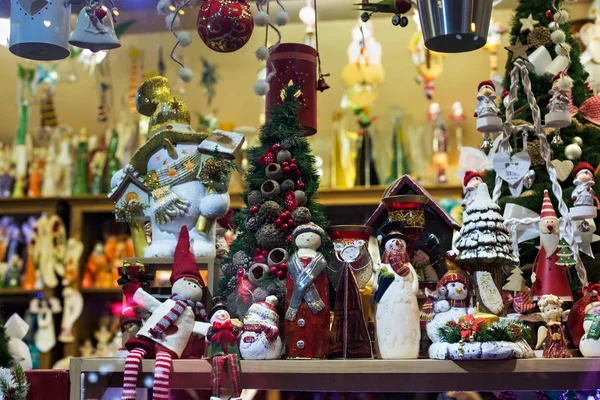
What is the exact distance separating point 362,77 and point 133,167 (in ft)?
6.65

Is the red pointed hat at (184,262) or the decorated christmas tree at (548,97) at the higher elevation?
the decorated christmas tree at (548,97)

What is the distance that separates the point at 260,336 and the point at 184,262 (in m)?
0.23

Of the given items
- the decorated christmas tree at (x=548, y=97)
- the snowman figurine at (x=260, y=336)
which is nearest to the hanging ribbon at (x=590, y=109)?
the decorated christmas tree at (x=548, y=97)

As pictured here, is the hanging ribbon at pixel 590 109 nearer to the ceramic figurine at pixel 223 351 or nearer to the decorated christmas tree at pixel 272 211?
the decorated christmas tree at pixel 272 211

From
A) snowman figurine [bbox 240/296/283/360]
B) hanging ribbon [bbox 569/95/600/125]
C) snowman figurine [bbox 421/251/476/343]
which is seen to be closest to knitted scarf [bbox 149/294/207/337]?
snowman figurine [bbox 240/296/283/360]

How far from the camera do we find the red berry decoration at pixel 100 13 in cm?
138

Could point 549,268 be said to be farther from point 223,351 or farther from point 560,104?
point 223,351

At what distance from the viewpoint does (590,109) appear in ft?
5.41

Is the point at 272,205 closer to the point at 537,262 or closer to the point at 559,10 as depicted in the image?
the point at 537,262

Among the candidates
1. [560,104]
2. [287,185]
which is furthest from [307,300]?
[560,104]

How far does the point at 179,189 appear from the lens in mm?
1571

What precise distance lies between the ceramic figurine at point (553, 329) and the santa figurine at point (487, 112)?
34 cm

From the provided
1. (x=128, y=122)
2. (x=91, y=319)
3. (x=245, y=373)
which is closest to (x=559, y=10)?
(x=245, y=373)

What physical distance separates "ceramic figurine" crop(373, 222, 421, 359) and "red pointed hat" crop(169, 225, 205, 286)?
1.07 feet
